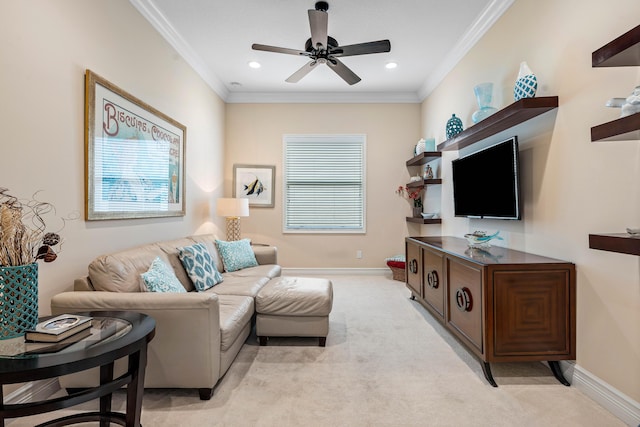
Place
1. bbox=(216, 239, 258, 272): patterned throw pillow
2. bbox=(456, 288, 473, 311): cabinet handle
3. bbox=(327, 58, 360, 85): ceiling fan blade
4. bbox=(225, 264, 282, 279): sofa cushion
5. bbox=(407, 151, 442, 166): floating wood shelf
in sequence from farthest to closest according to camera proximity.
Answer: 1. bbox=(407, 151, 442, 166): floating wood shelf
2. bbox=(216, 239, 258, 272): patterned throw pillow
3. bbox=(225, 264, 282, 279): sofa cushion
4. bbox=(327, 58, 360, 85): ceiling fan blade
5. bbox=(456, 288, 473, 311): cabinet handle

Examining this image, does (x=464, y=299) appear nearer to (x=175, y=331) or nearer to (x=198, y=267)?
(x=175, y=331)

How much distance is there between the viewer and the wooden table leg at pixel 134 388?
139cm

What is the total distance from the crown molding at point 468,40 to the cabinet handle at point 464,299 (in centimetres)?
246

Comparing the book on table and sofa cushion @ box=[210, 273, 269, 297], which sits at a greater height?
the book on table

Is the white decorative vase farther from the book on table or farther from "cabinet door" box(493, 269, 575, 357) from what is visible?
the book on table

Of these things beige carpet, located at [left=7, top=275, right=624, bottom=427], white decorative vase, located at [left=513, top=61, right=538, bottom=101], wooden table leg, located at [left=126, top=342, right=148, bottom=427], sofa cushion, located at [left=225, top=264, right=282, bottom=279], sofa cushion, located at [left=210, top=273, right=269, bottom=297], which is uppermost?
white decorative vase, located at [left=513, top=61, right=538, bottom=101]

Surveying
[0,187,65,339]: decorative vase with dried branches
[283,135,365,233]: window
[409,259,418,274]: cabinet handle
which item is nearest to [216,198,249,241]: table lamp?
[283,135,365,233]: window

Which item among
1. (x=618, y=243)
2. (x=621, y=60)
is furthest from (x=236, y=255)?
(x=621, y=60)

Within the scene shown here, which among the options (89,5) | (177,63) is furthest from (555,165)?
(177,63)

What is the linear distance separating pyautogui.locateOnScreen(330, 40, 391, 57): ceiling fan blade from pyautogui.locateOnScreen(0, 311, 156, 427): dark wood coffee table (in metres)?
2.63

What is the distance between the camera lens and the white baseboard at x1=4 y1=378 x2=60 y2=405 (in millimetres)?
1729

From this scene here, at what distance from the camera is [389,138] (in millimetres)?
5340

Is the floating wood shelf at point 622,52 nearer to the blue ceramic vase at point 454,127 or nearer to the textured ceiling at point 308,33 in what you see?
the textured ceiling at point 308,33

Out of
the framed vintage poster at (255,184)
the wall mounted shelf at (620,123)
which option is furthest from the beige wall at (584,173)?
the framed vintage poster at (255,184)
